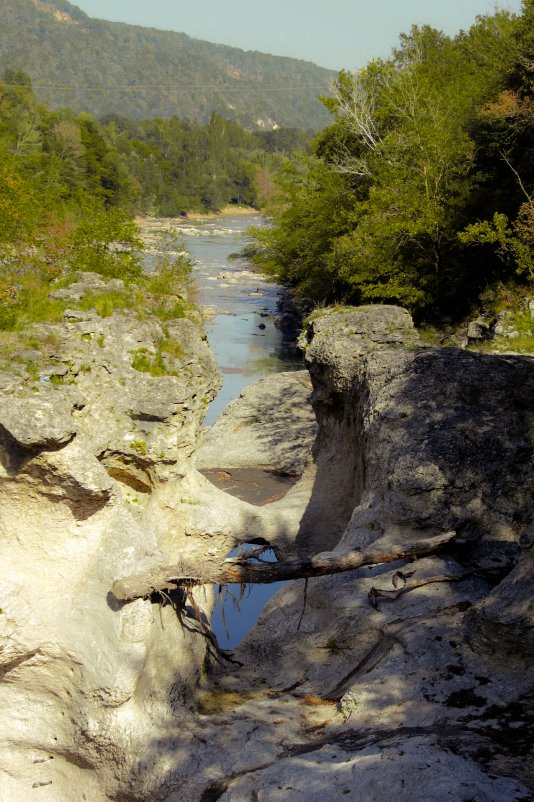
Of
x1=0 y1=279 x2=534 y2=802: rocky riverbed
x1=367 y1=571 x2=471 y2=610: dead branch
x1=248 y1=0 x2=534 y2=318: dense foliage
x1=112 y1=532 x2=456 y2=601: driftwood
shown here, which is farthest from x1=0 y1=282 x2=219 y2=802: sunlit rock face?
x1=248 y1=0 x2=534 y2=318: dense foliage

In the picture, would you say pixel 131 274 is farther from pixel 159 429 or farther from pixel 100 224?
pixel 159 429

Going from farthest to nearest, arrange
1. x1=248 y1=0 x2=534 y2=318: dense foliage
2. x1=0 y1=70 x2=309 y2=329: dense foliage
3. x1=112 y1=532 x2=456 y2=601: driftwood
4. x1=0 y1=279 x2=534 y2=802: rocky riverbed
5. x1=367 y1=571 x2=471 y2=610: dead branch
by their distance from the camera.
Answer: x1=248 y1=0 x2=534 y2=318: dense foliage
x1=0 y1=70 x2=309 y2=329: dense foliage
x1=367 y1=571 x2=471 y2=610: dead branch
x1=112 y1=532 x2=456 y2=601: driftwood
x1=0 y1=279 x2=534 y2=802: rocky riverbed

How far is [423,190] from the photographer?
33.4 m

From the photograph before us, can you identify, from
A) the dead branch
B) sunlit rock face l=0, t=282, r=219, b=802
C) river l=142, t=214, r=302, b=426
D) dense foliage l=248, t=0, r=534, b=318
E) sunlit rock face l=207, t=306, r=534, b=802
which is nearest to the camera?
sunlit rock face l=207, t=306, r=534, b=802

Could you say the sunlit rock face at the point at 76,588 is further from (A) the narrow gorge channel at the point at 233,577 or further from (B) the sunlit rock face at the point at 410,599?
(B) the sunlit rock face at the point at 410,599

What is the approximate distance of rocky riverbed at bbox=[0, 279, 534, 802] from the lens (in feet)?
23.0

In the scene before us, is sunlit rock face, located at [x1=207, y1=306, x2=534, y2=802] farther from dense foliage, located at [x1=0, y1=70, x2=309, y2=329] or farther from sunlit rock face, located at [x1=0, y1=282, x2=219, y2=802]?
dense foliage, located at [x1=0, y1=70, x2=309, y2=329]

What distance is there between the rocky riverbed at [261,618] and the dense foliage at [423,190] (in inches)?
656

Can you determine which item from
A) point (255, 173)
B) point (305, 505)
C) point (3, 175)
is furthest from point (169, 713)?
point (255, 173)

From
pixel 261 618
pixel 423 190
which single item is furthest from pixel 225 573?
pixel 423 190

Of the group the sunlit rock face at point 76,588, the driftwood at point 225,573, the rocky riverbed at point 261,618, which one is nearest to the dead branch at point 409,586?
the rocky riverbed at point 261,618

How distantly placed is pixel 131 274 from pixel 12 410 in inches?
196

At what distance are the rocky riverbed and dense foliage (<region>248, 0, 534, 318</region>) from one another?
16666 mm

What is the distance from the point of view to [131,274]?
12.9 m
